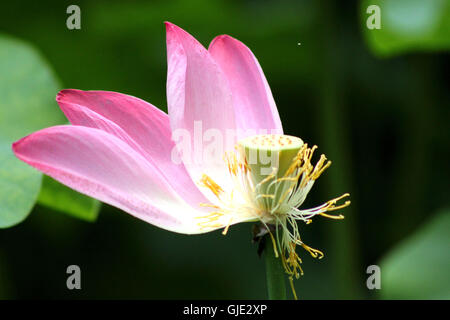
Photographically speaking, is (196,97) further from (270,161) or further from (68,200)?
(68,200)

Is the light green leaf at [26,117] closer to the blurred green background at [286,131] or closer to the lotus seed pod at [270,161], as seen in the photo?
the lotus seed pod at [270,161]

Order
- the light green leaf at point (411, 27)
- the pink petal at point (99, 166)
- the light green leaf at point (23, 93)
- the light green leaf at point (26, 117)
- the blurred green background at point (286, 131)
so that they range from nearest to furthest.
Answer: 1. the pink petal at point (99, 166)
2. the light green leaf at point (26, 117)
3. the light green leaf at point (23, 93)
4. the light green leaf at point (411, 27)
5. the blurred green background at point (286, 131)

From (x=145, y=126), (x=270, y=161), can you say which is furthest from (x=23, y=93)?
(x=270, y=161)

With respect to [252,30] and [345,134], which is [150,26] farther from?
[345,134]
